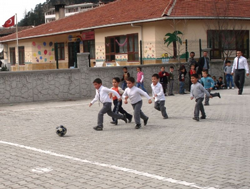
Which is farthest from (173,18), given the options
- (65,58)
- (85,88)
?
(65,58)

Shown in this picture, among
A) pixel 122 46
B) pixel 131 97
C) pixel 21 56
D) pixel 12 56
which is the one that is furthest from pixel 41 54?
pixel 131 97

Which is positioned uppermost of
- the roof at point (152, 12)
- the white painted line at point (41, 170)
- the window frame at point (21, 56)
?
the roof at point (152, 12)

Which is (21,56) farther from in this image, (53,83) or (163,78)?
(163,78)

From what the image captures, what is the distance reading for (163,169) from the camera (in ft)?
22.7

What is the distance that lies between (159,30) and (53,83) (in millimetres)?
8444

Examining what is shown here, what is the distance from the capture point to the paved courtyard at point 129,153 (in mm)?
6291

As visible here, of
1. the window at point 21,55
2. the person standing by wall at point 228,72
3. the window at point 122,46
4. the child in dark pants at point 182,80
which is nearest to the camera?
the child in dark pants at point 182,80

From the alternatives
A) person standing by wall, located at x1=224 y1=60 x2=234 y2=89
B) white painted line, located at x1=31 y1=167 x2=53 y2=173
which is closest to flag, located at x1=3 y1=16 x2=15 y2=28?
person standing by wall, located at x1=224 y1=60 x2=234 y2=89

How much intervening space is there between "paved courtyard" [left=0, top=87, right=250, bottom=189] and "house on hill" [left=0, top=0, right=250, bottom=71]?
11.1m

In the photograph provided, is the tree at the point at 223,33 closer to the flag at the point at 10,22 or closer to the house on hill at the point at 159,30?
the house on hill at the point at 159,30

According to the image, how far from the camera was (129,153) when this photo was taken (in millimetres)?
8180

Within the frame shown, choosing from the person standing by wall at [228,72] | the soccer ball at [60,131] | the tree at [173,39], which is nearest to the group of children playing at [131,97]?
the soccer ball at [60,131]

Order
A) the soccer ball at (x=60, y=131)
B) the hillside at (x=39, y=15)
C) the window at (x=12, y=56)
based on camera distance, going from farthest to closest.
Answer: the hillside at (x=39, y=15) < the window at (x=12, y=56) < the soccer ball at (x=60, y=131)

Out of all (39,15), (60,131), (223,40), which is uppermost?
(39,15)
